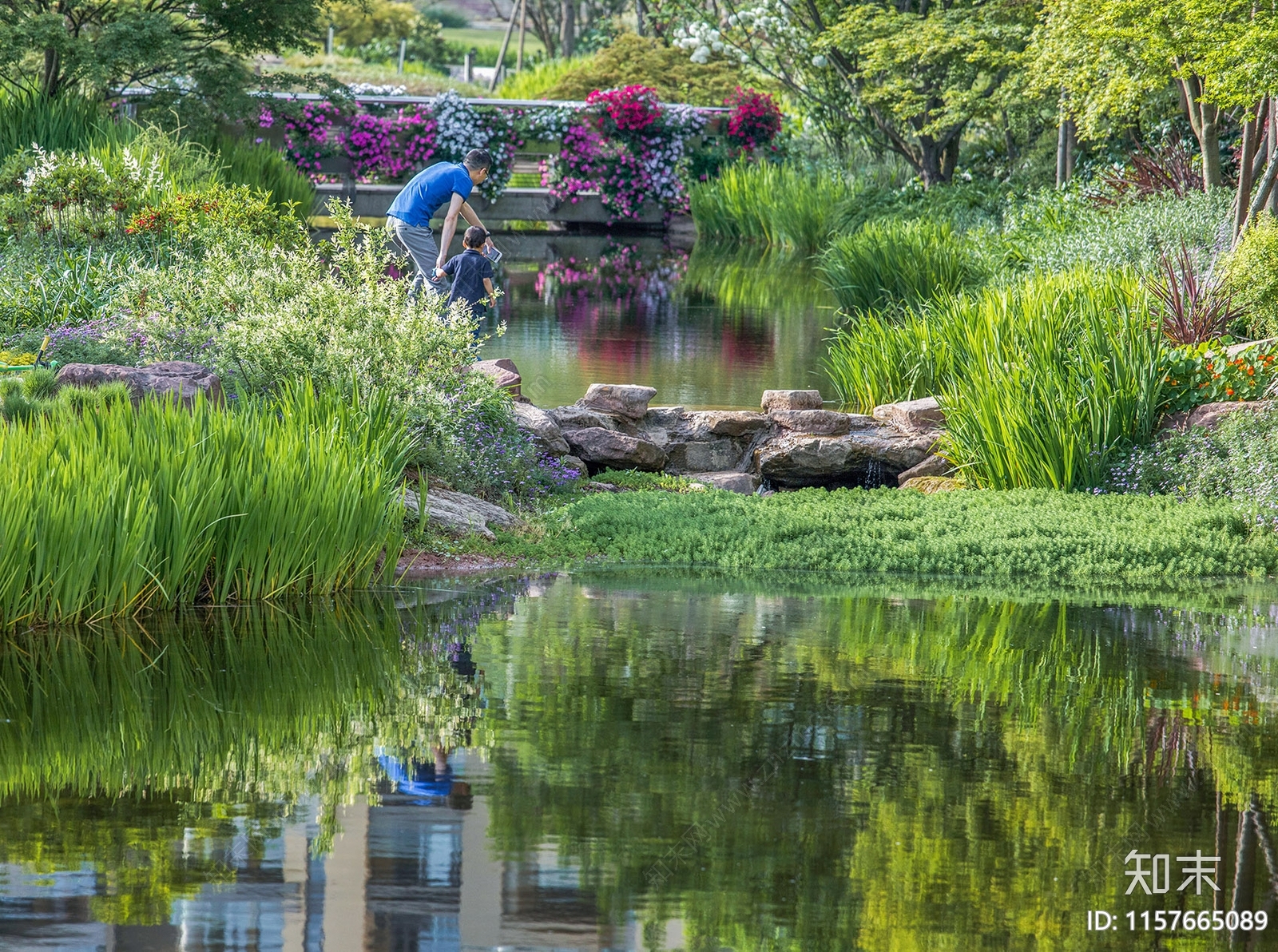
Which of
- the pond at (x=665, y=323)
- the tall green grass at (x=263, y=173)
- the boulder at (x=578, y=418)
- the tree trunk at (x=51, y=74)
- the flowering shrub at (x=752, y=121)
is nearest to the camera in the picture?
the boulder at (x=578, y=418)

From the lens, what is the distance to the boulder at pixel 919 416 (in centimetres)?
1036

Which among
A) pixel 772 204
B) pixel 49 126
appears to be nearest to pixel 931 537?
pixel 49 126

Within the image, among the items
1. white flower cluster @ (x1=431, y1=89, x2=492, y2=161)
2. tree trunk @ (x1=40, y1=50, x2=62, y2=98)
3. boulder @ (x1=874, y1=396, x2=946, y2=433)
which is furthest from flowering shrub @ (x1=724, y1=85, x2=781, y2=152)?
boulder @ (x1=874, y1=396, x2=946, y2=433)

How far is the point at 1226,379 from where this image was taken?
9391 mm

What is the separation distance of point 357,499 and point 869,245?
10.2 meters

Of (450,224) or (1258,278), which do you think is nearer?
(1258,278)

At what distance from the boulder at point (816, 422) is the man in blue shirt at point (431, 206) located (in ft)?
10.2

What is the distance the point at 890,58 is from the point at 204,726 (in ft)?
62.6

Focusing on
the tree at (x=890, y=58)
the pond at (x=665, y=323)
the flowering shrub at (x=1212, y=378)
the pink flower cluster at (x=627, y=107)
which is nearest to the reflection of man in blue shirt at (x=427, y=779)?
the flowering shrub at (x=1212, y=378)

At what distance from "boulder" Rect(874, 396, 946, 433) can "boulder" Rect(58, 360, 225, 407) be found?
495cm

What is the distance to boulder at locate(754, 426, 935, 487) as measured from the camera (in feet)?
32.8

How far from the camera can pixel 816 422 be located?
10.4m

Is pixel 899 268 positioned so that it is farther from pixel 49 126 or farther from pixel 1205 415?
pixel 49 126

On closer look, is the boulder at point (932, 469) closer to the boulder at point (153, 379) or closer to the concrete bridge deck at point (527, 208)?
the boulder at point (153, 379)
